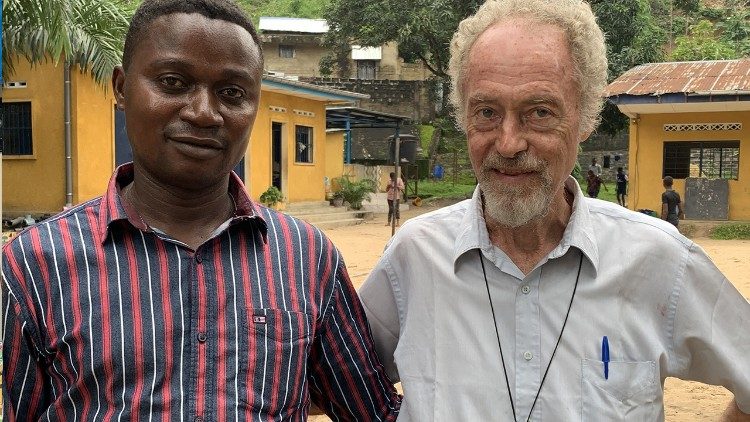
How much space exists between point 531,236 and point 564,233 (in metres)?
0.09

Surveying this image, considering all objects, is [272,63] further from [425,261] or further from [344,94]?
[425,261]

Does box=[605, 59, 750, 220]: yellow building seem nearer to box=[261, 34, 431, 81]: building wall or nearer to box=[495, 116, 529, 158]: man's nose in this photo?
box=[495, 116, 529, 158]: man's nose

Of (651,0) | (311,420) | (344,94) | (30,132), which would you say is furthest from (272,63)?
(311,420)

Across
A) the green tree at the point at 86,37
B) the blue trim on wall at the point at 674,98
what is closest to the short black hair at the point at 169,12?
the green tree at the point at 86,37

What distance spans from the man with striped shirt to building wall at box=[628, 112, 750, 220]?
1687 cm

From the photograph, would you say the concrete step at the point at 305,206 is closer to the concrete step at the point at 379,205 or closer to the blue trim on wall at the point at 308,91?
the concrete step at the point at 379,205

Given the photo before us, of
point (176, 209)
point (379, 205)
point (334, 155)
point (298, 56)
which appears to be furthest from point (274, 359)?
point (298, 56)

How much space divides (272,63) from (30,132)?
1997 centimetres

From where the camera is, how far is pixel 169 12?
63.4 inches

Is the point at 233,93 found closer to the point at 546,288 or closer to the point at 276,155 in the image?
the point at 546,288

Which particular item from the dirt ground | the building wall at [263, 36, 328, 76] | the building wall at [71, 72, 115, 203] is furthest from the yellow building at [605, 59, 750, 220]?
the building wall at [263, 36, 328, 76]

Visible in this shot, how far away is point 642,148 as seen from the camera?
690 inches

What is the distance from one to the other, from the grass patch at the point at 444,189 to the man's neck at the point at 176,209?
21.3 meters

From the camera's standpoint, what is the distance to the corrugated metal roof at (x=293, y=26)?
33.4 meters
